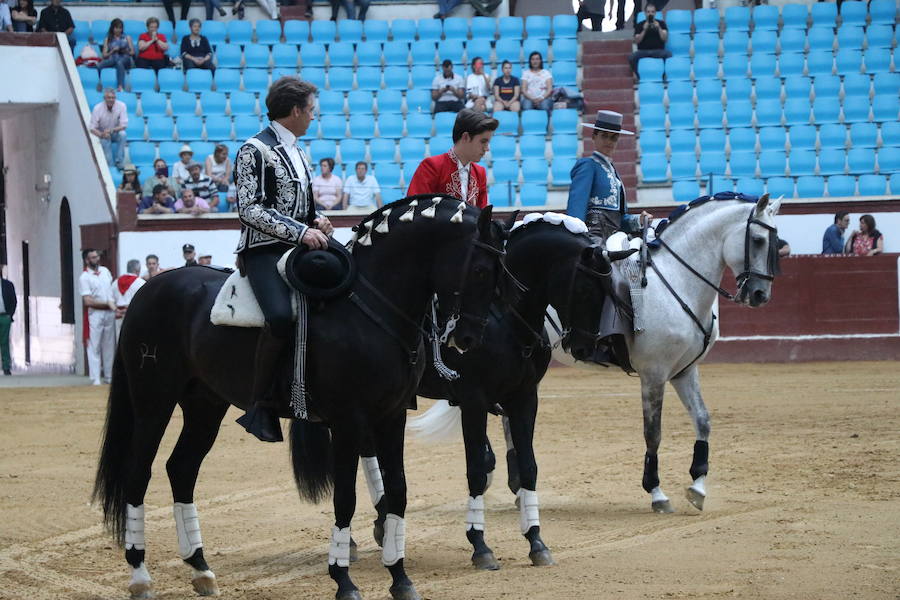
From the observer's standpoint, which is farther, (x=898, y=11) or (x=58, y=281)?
(x=898, y=11)

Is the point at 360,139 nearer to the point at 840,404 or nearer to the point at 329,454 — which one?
the point at 840,404

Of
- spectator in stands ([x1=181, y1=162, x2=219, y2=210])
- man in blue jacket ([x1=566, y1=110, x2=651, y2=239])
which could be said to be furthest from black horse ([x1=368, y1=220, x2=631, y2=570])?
spectator in stands ([x1=181, y1=162, x2=219, y2=210])

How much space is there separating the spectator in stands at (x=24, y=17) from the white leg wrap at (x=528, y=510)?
49.0 feet

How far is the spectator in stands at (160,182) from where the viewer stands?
53.8 ft

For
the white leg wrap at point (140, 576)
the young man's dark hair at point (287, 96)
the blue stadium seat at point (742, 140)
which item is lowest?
the white leg wrap at point (140, 576)

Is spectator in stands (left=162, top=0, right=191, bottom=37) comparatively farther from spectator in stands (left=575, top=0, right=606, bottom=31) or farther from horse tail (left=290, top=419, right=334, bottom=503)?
horse tail (left=290, top=419, right=334, bottom=503)

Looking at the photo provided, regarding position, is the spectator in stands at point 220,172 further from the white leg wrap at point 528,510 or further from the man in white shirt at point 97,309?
the white leg wrap at point 528,510

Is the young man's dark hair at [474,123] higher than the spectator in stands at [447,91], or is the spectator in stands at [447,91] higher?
the spectator in stands at [447,91]

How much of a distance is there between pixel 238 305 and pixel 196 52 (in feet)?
48.8

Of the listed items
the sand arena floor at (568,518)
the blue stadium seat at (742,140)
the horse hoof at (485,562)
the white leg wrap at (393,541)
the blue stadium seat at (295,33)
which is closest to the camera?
the white leg wrap at (393,541)

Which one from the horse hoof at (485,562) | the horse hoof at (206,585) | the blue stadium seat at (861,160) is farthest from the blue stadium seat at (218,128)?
the horse hoof at (206,585)

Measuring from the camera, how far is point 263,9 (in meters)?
21.2

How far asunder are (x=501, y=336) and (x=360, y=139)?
12.7 m

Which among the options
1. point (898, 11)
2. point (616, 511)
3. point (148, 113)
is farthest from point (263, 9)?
point (616, 511)
